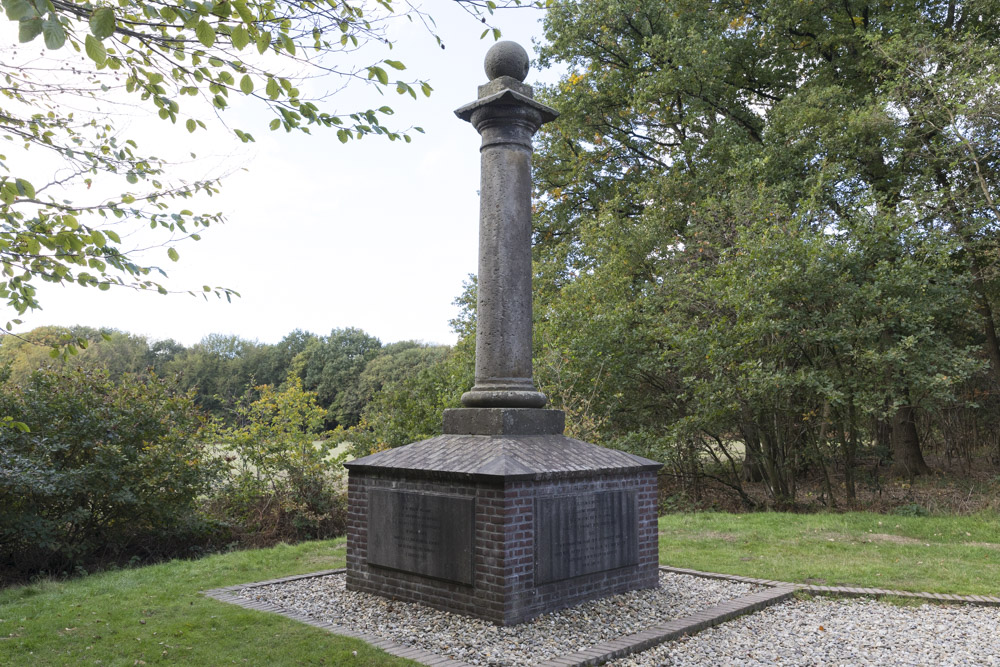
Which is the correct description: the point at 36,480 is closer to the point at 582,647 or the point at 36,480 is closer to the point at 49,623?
the point at 49,623

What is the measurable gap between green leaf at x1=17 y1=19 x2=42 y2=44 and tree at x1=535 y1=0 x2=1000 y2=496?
36.8 ft

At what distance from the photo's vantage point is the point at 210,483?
1184 centimetres

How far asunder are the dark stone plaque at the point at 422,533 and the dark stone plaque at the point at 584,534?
606 millimetres

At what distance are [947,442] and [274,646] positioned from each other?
17382mm

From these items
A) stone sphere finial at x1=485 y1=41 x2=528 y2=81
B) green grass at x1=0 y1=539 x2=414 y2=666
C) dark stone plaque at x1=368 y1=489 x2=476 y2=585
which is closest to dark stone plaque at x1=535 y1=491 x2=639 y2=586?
dark stone plaque at x1=368 y1=489 x2=476 y2=585

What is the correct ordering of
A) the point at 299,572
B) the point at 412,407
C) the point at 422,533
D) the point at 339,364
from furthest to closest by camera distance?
the point at 339,364 < the point at 412,407 < the point at 299,572 < the point at 422,533

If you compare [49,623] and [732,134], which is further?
[732,134]

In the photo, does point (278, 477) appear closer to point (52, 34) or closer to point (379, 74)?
point (379, 74)

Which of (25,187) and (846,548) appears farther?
(846,548)

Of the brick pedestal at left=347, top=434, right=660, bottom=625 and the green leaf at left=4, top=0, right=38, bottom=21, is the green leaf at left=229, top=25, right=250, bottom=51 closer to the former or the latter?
the green leaf at left=4, top=0, right=38, bottom=21

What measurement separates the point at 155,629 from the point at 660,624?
13.3 ft

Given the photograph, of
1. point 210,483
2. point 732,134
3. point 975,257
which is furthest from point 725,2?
point 210,483

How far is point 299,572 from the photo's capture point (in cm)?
820

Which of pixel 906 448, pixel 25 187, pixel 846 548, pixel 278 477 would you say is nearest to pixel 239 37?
pixel 25 187
